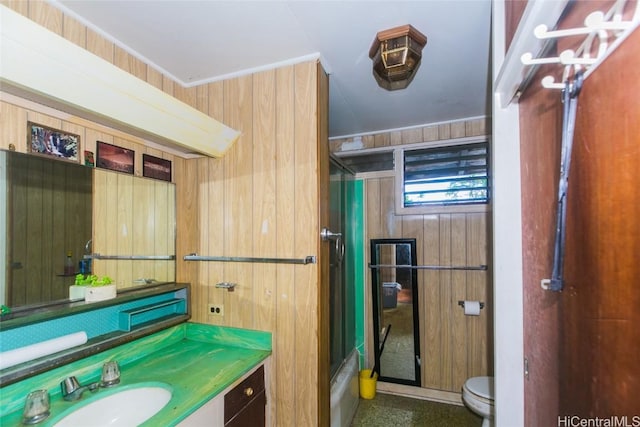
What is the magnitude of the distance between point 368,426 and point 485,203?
2.09m

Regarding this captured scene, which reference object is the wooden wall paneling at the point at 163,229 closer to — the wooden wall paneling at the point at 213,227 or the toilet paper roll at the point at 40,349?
the wooden wall paneling at the point at 213,227

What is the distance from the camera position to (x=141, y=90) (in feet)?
3.94

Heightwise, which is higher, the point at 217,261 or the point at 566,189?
the point at 566,189

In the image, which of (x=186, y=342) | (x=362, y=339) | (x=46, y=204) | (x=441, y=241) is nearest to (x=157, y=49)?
(x=46, y=204)

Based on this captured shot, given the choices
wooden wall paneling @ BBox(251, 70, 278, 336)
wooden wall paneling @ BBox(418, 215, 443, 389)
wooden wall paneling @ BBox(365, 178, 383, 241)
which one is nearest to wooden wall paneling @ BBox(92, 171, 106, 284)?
wooden wall paneling @ BBox(251, 70, 278, 336)

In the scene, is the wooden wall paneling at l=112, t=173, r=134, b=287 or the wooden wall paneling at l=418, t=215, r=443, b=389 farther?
the wooden wall paneling at l=418, t=215, r=443, b=389

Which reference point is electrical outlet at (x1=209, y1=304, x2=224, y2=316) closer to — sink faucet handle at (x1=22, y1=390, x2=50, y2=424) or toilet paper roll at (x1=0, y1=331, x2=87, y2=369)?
toilet paper roll at (x1=0, y1=331, x2=87, y2=369)

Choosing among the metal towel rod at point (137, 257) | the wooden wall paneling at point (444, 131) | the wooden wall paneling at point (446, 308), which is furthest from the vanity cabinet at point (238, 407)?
the wooden wall paneling at point (444, 131)

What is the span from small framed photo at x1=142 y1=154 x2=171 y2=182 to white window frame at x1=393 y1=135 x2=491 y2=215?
1988mm

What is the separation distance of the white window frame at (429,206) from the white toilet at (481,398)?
1366 mm

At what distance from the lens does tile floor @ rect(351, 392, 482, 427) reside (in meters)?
2.32

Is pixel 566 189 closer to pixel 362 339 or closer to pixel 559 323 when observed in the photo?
pixel 559 323

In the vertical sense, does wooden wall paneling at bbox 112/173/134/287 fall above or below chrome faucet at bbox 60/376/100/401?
above

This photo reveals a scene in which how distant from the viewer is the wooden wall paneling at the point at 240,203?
5.63ft
